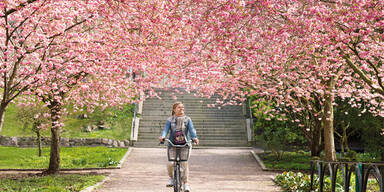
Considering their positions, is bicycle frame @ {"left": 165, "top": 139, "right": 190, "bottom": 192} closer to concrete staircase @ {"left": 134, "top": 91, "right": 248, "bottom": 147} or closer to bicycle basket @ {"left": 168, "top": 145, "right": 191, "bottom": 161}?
bicycle basket @ {"left": 168, "top": 145, "right": 191, "bottom": 161}

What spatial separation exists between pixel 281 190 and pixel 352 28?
473 cm

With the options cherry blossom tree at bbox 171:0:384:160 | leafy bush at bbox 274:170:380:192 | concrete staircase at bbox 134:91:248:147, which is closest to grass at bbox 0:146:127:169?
concrete staircase at bbox 134:91:248:147

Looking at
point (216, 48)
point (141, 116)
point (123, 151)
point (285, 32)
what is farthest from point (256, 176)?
point (141, 116)

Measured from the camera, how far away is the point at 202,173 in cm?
1496

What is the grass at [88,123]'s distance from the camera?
23.4 m

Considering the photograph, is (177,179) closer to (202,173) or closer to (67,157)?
(202,173)

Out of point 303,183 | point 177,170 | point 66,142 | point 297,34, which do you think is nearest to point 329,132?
point 303,183

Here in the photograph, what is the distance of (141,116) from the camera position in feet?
89.3

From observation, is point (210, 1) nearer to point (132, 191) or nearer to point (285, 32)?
point (285, 32)

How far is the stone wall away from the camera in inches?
880

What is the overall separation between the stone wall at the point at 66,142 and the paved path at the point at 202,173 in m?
1.69

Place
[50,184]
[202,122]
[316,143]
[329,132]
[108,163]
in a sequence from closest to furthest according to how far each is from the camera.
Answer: [50,184] → [329,132] → [108,163] → [316,143] → [202,122]

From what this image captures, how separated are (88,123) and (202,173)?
1214 cm

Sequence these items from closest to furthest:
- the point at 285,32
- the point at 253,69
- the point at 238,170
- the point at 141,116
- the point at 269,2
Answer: the point at 269,2, the point at 285,32, the point at 253,69, the point at 238,170, the point at 141,116
